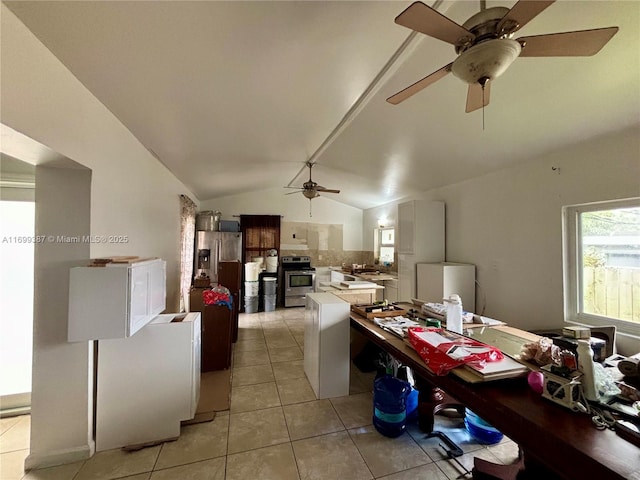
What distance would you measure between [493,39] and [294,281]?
5.03 m

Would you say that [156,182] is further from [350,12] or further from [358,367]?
[358,367]

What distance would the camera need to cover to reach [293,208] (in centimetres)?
612

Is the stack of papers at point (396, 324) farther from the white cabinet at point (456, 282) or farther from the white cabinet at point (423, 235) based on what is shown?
the white cabinet at point (423, 235)

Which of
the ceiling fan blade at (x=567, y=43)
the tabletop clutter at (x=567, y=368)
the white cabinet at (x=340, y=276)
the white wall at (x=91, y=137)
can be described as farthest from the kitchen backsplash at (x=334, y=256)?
the ceiling fan blade at (x=567, y=43)

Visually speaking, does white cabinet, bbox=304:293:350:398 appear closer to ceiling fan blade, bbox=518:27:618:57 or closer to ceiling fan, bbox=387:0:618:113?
ceiling fan, bbox=387:0:618:113

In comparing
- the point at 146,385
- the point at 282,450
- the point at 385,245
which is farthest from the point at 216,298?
the point at 385,245

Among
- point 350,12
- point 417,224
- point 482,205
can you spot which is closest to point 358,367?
point 417,224

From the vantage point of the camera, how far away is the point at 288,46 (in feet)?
4.65

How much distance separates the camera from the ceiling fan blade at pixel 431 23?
0.92 metres

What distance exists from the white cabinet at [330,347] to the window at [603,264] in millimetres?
2138

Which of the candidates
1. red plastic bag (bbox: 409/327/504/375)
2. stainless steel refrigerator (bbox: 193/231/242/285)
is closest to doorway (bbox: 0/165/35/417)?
stainless steel refrigerator (bbox: 193/231/242/285)

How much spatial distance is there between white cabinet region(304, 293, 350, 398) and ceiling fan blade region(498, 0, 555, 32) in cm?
196

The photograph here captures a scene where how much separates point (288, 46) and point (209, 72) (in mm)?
502

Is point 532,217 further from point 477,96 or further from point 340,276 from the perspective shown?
point 340,276
